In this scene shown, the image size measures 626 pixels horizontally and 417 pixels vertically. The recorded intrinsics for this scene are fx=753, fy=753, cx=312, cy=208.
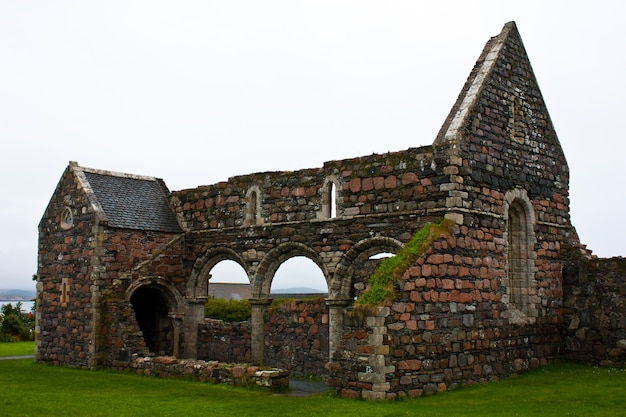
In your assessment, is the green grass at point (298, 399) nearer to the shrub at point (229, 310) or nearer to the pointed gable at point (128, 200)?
the pointed gable at point (128, 200)

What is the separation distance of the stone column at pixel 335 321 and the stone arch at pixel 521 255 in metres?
4.09

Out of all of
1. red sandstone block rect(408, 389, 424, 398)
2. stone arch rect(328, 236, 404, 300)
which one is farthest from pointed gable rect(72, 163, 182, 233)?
red sandstone block rect(408, 389, 424, 398)

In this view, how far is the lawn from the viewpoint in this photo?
12828mm

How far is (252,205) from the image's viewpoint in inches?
841

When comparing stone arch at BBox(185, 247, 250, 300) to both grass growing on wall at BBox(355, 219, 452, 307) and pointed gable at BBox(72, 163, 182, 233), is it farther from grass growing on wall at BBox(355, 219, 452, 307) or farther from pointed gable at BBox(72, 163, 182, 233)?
grass growing on wall at BBox(355, 219, 452, 307)

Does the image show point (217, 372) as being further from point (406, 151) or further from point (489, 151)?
point (489, 151)

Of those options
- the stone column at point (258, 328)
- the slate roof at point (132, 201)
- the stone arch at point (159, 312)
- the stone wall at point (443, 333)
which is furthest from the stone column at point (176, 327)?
the stone wall at point (443, 333)

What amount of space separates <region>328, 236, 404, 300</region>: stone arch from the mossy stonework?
5 cm

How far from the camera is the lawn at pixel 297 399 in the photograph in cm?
1283

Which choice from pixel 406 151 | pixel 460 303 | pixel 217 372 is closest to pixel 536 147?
pixel 406 151

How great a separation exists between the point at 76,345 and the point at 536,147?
13.9 metres

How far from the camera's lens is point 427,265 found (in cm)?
1544

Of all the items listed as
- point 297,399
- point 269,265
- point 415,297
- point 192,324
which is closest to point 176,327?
point 192,324

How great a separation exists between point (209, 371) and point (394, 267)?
5091 mm
